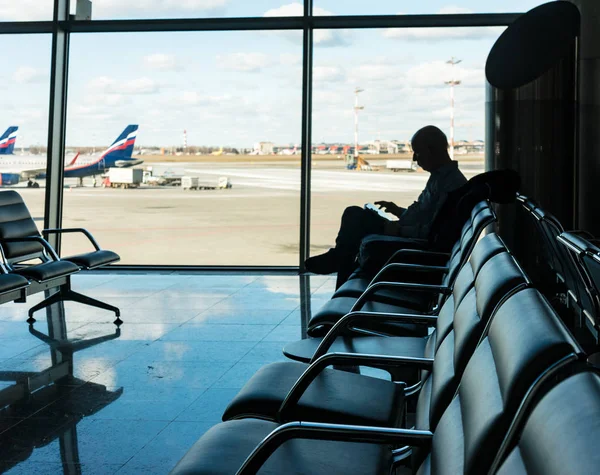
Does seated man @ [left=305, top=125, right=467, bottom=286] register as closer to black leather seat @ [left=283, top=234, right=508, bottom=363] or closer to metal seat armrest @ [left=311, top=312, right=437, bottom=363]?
black leather seat @ [left=283, top=234, right=508, bottom=363]

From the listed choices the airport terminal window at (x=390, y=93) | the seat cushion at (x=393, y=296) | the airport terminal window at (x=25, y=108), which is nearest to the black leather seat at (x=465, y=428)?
the seat cushion at (x=393, y=296)

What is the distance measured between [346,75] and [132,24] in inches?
80.0

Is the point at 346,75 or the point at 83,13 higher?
the point at 83,13

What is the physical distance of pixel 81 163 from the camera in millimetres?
7836

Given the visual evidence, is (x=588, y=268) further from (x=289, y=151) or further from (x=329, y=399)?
(x=289, y=151)

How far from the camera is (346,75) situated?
7324 mm

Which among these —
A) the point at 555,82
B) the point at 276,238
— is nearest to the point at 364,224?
the point at 555,82

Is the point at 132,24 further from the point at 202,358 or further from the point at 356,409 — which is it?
the point at 356,409

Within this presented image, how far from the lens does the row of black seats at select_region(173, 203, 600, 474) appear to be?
747 mm

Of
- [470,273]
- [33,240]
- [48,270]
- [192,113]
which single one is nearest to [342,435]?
[470,273]

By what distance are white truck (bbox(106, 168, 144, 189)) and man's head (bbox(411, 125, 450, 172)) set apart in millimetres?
4904

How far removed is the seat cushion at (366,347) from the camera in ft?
7.86

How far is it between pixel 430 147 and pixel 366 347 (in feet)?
7.22

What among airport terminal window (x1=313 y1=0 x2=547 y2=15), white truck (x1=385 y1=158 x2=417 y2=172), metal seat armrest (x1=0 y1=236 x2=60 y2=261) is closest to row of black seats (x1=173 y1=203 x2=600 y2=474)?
metal seat armrest (x1=0 y1=236 x2=60 y2=261)
